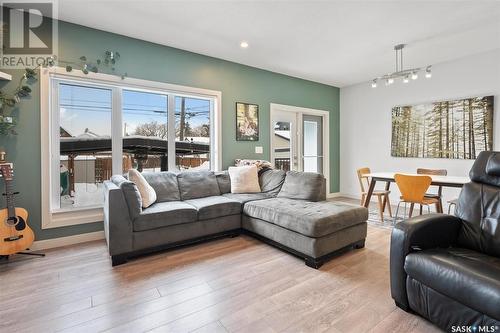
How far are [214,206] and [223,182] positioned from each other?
828mm

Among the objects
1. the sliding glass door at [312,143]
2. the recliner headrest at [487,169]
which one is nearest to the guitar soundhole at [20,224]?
the recliner headrest at [487,169]

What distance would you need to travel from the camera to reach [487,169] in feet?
6.08

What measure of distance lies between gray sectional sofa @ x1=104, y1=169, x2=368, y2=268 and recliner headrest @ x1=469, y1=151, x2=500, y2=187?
1.06 m

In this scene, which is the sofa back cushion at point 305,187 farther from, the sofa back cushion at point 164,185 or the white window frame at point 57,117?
the white window frame at point 57,117

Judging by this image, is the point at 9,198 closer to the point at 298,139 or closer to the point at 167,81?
the point at 167,81

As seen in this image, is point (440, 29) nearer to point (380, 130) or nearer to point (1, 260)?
point (380, 130)

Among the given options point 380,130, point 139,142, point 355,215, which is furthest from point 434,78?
point 139,142

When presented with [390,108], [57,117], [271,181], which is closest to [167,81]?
[57,117]

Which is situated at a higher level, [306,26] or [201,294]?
[306,26]

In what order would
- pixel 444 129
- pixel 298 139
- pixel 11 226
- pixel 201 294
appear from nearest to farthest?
pixel 201 294
pixel 11 226
pixel 444 129
pixel 298 139

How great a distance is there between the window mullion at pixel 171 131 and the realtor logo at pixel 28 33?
146cm

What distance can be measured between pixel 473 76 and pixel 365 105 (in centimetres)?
187

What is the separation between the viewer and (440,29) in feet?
10.4

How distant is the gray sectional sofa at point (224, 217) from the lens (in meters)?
2.42
